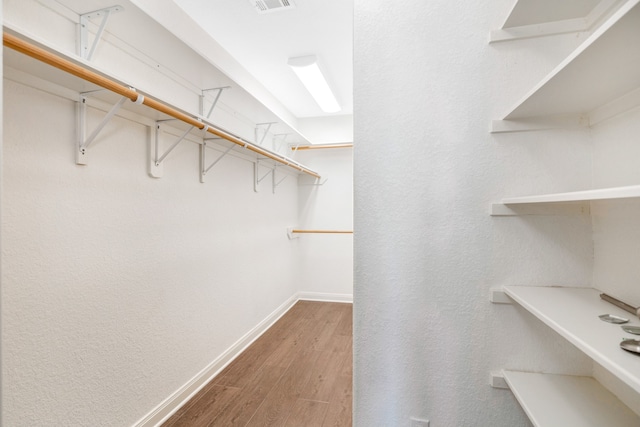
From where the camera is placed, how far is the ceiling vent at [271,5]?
1.88 metres

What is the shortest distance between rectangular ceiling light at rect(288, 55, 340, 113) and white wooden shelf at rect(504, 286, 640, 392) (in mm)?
2198

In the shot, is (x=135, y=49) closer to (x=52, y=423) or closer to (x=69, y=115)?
(x=69, y=115)

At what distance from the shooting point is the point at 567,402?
39.3 inches

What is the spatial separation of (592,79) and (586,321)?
671 mm

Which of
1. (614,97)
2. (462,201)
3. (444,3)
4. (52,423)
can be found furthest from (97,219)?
(614,97)

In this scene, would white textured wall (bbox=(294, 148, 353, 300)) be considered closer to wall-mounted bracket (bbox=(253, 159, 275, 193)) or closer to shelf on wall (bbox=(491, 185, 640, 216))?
wall-mounted bracket (bbox=(253, 159, 275, 193))

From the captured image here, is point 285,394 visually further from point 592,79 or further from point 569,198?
point 592,79

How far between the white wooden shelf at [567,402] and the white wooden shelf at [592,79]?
36.6 inches

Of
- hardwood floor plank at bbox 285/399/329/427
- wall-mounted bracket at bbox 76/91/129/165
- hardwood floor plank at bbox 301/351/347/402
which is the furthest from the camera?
hardwood floor plank at bbox 301/351/347/402

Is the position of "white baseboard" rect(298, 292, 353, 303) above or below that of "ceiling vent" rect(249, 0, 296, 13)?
below

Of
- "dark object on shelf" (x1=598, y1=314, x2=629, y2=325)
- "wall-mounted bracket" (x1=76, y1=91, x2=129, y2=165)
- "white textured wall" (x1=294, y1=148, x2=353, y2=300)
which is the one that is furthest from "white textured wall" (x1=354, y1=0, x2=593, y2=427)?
"white textured wall" (x1=294, y1=148, x2=353, y2=300)

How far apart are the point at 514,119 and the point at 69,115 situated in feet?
5.88

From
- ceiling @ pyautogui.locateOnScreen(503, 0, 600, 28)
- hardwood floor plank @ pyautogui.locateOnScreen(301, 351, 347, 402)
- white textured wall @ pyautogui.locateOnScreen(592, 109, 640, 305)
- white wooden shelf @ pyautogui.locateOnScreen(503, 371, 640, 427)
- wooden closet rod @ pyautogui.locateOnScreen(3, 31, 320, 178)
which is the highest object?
ceiling @ pyautogui.locateOnScreen(503, 0, 600, 28)

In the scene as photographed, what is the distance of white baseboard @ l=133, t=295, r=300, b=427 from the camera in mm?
1693
